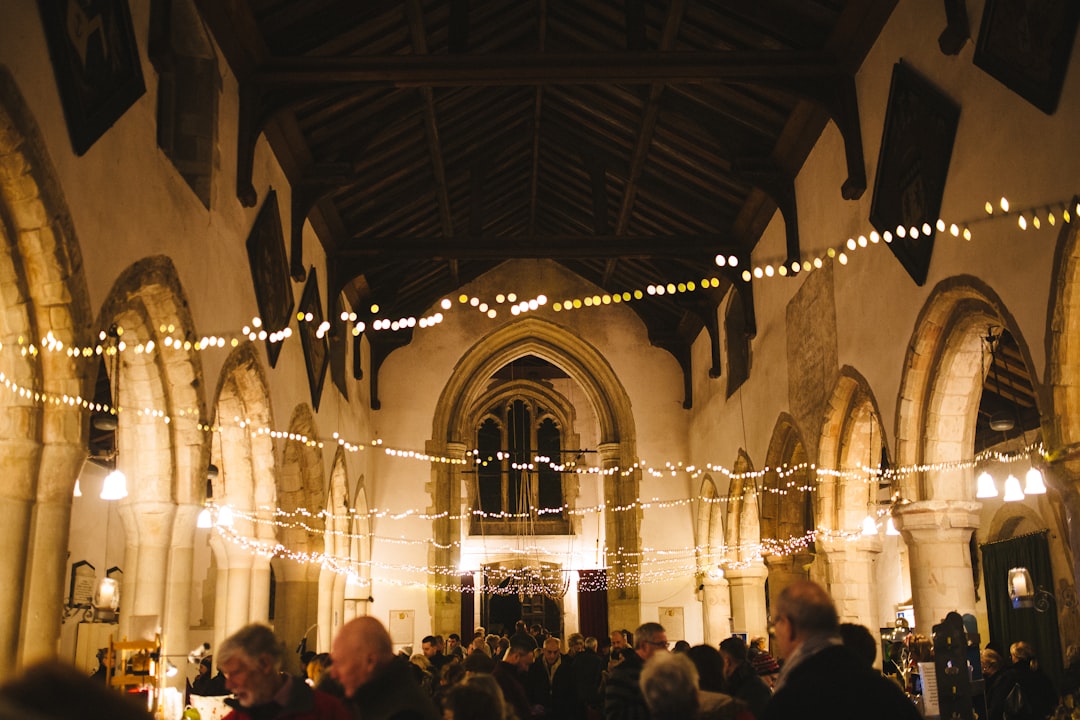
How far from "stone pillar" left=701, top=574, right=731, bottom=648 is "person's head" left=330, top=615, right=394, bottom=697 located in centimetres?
1391

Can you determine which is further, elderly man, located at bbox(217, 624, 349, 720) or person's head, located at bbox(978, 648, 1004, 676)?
person's head, located at bbox(978, 648, 1004, 676)

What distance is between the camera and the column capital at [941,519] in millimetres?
8188

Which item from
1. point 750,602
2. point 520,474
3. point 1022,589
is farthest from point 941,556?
point 520,474

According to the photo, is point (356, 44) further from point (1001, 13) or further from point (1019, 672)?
point (1019, 672)

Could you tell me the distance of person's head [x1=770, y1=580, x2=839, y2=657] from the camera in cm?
256

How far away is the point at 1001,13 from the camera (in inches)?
247

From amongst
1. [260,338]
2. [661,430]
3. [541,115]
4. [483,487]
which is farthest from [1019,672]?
[483,487]

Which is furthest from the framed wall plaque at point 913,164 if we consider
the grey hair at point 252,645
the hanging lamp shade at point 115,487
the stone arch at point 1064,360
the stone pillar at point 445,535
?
the stone pillar at point 445,535

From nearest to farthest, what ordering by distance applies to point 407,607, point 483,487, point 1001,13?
point 1001,13, point 407,607, point 483,487

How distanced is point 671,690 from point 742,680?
125 centimetres

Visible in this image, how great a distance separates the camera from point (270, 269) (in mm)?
10023

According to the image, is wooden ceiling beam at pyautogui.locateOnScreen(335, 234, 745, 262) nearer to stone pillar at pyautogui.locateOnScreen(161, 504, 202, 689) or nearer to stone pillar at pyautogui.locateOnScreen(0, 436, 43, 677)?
stone pillar at pyautogui.locateOnScreen(161, 504, 202, 689)

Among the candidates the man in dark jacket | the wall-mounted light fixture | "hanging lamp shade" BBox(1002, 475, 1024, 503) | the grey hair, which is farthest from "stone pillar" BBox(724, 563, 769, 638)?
the grey hair

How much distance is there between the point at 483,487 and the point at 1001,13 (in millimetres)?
16680
